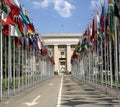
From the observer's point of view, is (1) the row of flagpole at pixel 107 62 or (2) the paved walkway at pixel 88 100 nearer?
(2) the paved walkway at pixel 88 100

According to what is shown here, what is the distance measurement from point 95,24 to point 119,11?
23206mm

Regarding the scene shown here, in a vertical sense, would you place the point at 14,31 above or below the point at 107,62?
above

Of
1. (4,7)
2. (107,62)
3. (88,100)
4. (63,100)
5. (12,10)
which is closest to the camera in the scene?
(63,100)

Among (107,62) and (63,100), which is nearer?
(63,100)

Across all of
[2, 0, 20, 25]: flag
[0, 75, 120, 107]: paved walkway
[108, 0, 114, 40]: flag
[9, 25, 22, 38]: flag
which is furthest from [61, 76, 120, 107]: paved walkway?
[9, 25, 22, 38]: flag

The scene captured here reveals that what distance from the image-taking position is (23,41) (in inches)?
1972

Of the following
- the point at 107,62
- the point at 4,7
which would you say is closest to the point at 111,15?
the point at 4,7

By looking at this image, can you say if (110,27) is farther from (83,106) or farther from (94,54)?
(94,54)

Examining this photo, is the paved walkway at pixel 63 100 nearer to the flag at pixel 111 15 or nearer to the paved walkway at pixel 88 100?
the paved walkway at pixel 88 100

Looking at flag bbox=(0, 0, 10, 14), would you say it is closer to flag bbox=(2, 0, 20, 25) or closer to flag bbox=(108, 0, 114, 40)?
flag bbox=(2, 0, 20, 25)

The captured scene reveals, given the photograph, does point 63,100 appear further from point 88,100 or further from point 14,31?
point 14,31

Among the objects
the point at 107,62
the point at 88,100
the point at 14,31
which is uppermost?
the point at 14,31

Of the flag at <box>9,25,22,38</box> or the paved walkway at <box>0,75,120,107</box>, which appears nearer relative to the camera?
the paved walkway at <box>0,75,120,107</box>

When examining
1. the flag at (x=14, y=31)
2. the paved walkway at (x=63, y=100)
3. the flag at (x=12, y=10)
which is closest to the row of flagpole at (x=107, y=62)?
the paved walkway at (x=63, y=100)
